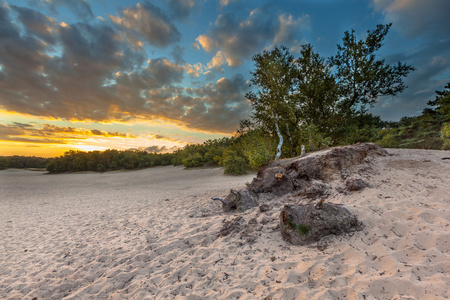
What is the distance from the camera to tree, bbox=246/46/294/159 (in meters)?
12.7

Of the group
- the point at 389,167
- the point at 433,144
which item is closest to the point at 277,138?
the point at 389,167

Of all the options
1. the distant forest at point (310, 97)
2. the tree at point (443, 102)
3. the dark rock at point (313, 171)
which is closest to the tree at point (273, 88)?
the distant forest at point (310, 97)

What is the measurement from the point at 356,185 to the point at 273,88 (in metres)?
9.41

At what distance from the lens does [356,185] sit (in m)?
5.35

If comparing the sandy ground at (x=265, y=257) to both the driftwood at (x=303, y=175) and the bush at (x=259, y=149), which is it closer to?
the driftwood at (x=303, y=175)

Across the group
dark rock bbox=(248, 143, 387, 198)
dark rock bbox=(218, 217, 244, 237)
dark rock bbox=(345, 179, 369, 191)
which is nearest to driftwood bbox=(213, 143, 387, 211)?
dark rock bbox=(248, 143, 387, 198)

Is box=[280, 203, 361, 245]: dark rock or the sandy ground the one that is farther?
box=[280, 203, 361, 245]: dark rock

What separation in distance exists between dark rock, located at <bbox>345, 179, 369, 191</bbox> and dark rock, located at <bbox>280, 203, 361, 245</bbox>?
1.88m

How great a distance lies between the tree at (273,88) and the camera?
12.7 meters

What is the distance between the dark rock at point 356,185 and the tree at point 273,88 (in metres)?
7.31

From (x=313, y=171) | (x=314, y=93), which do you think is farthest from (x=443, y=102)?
(x=313, y=171)

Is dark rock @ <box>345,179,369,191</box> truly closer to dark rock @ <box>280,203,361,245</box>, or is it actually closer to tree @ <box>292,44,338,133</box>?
dark rock @ <box>280,203,361,245</box>

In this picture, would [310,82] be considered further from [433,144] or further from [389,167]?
[433,144]

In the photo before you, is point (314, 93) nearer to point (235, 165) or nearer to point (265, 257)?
point (265, 257)
